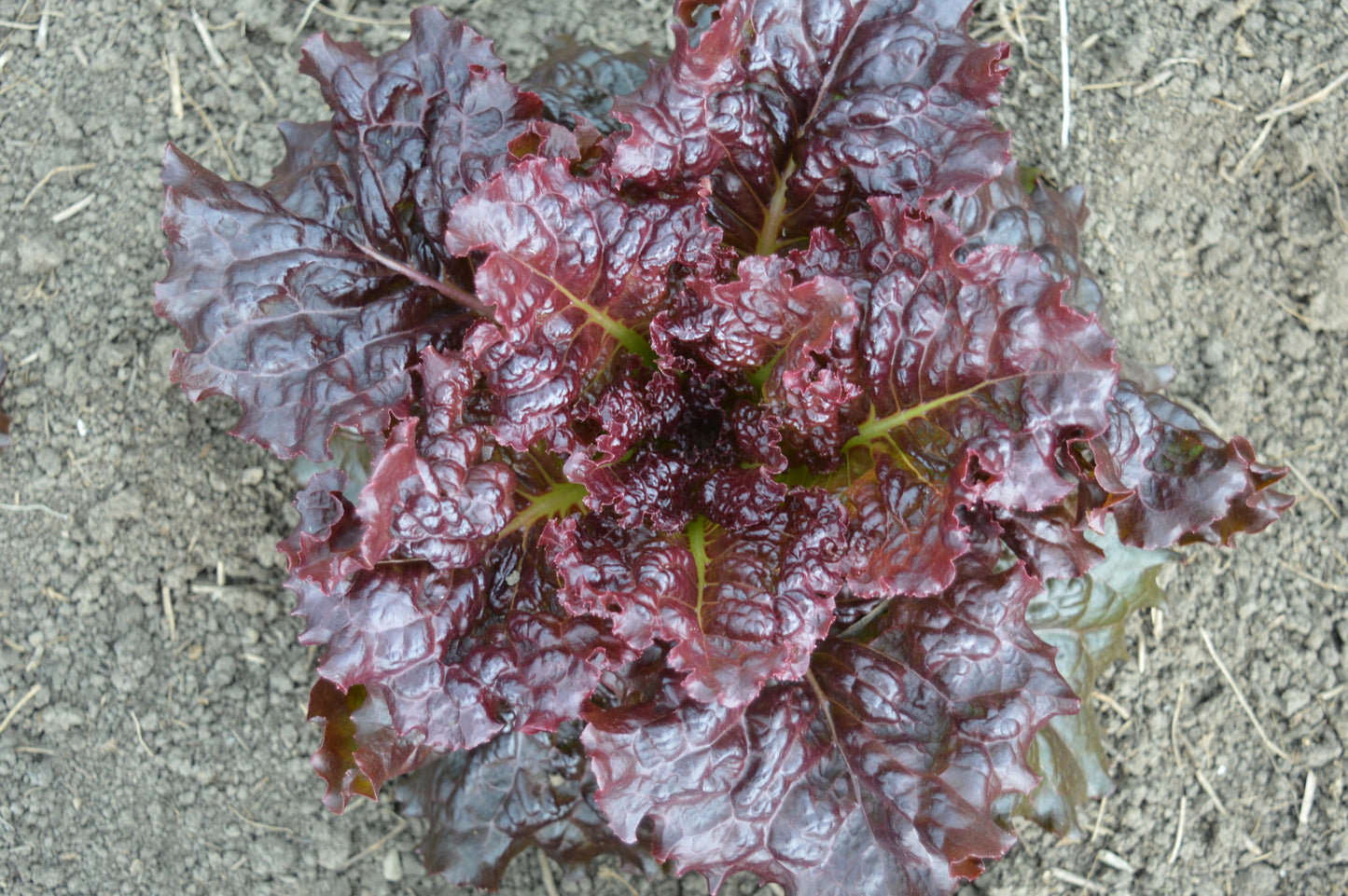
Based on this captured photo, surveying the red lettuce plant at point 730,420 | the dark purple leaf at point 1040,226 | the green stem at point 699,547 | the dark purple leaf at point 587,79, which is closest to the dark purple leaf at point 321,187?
the red lettuce plant at point 730,420

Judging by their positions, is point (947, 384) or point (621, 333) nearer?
point (947, 384)

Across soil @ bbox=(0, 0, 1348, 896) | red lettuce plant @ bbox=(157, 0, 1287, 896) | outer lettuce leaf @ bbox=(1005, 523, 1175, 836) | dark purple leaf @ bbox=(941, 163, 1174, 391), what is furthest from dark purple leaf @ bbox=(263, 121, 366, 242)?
outer lettuce leaf @ bbox=(1005, 523, 1175, 836)

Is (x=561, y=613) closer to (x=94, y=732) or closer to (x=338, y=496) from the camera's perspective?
(x=338, y=496)

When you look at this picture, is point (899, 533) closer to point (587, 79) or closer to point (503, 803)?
point (503, 803)

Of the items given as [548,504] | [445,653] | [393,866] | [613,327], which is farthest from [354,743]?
[613,327]

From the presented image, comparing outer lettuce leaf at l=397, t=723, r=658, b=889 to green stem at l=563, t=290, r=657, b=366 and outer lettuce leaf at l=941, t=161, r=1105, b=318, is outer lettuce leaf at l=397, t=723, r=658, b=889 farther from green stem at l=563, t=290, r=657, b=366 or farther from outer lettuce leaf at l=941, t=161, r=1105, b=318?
outer lettuce leaf at l=941, t=161, r=1105, b=318

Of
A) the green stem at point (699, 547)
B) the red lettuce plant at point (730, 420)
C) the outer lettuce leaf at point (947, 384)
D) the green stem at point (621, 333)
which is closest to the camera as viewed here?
the outer lettuce leaf at point (947, 384)

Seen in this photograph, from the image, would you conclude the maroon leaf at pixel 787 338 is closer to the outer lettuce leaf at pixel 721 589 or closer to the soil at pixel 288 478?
the outer lettuce leaf at pixel 721 589
